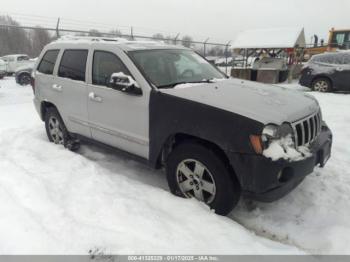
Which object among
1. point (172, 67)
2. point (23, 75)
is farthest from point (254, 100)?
point (23, 75)

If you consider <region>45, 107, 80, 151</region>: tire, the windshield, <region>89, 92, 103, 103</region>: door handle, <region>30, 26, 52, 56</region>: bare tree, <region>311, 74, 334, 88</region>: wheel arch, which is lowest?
<region>45, 107, 80, 151</region>: tire

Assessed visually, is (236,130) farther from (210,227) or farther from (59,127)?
(59,127)

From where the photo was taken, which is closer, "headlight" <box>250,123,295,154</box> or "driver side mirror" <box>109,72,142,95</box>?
"headlight" <box>250,123,295,154</box>

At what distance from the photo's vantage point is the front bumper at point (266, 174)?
2.80 meters

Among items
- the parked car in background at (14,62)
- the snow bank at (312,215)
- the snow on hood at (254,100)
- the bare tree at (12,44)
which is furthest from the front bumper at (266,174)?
the bare tree at (12,44)

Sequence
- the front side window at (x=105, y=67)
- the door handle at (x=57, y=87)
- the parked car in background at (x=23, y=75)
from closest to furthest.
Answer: the front side window at (x=105, y=67), the door handle at (x=57, y=87), the parked car in background at (x=23, y=75)

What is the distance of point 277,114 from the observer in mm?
2961

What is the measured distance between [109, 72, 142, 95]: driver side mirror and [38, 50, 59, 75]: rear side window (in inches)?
81.8

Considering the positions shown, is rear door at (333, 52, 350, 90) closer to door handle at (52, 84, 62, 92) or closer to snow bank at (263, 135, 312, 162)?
snow bank at (263, 135, 312, 162)

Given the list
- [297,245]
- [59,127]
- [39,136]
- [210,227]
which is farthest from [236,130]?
[39,136]

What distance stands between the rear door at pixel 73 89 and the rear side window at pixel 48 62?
0.26 m

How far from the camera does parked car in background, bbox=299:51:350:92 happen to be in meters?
11.6

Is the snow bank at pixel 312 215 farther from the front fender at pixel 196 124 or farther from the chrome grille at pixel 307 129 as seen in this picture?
the front fender at pixel 196 124

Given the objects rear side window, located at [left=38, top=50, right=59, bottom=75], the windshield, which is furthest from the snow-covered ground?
rear side window, located at [left=38, top=50, right=59, bottom=75]
